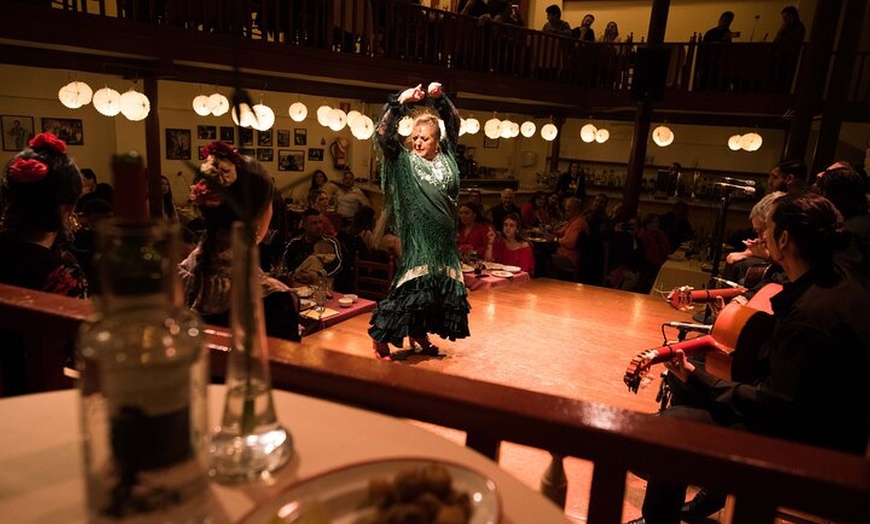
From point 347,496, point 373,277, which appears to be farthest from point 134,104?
point 347,496

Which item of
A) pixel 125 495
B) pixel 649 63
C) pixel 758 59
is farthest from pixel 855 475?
pixel 758 59

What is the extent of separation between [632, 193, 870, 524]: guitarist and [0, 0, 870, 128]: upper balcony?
4.19 metres

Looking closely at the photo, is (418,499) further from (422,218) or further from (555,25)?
(555,25)

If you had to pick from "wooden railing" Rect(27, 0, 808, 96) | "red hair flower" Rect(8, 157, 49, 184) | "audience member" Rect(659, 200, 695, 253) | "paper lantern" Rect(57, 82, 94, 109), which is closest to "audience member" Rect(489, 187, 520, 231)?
"wooden railing" Rect(27, 0, 808, 96)

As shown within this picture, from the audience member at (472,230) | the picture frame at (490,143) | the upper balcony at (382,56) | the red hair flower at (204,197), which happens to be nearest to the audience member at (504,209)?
the audience member at (472,230)

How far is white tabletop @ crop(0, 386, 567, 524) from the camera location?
77 centimetres

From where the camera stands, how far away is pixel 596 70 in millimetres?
9867

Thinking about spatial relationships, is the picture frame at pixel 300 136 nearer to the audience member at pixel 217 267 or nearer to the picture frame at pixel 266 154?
the picture frame at pixel 266 154

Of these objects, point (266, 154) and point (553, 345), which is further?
point (266, 154)

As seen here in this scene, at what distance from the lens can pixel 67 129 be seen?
28.7ft

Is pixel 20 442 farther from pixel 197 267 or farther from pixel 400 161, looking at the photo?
pixel 400 161

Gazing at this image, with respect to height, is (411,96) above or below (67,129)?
above

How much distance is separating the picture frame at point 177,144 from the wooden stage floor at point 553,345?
627cm

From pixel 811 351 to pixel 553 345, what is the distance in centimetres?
300
